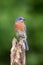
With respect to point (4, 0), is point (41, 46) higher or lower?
lower

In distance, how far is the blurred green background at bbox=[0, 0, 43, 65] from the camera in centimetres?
588

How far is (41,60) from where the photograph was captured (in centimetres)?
641

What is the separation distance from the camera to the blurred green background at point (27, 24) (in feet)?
19.3

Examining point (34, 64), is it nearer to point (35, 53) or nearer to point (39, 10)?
point (35, 53)

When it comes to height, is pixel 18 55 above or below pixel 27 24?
below

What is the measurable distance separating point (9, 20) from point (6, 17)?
65mm

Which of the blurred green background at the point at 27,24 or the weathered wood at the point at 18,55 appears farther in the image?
the blurred green background at the point at 27,24

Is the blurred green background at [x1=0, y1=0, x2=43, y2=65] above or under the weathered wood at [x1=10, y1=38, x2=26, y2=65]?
above

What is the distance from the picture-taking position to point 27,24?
19.9 feet

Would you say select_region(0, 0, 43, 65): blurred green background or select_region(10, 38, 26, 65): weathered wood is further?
select_region(0, 0, 43, 65): blurred green background

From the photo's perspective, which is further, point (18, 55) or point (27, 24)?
point (27, 24)

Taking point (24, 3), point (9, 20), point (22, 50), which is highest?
point (24, 3)

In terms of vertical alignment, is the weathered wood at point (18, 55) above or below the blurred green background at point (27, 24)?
below

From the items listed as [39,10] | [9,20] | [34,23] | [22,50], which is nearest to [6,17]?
[9,20]
